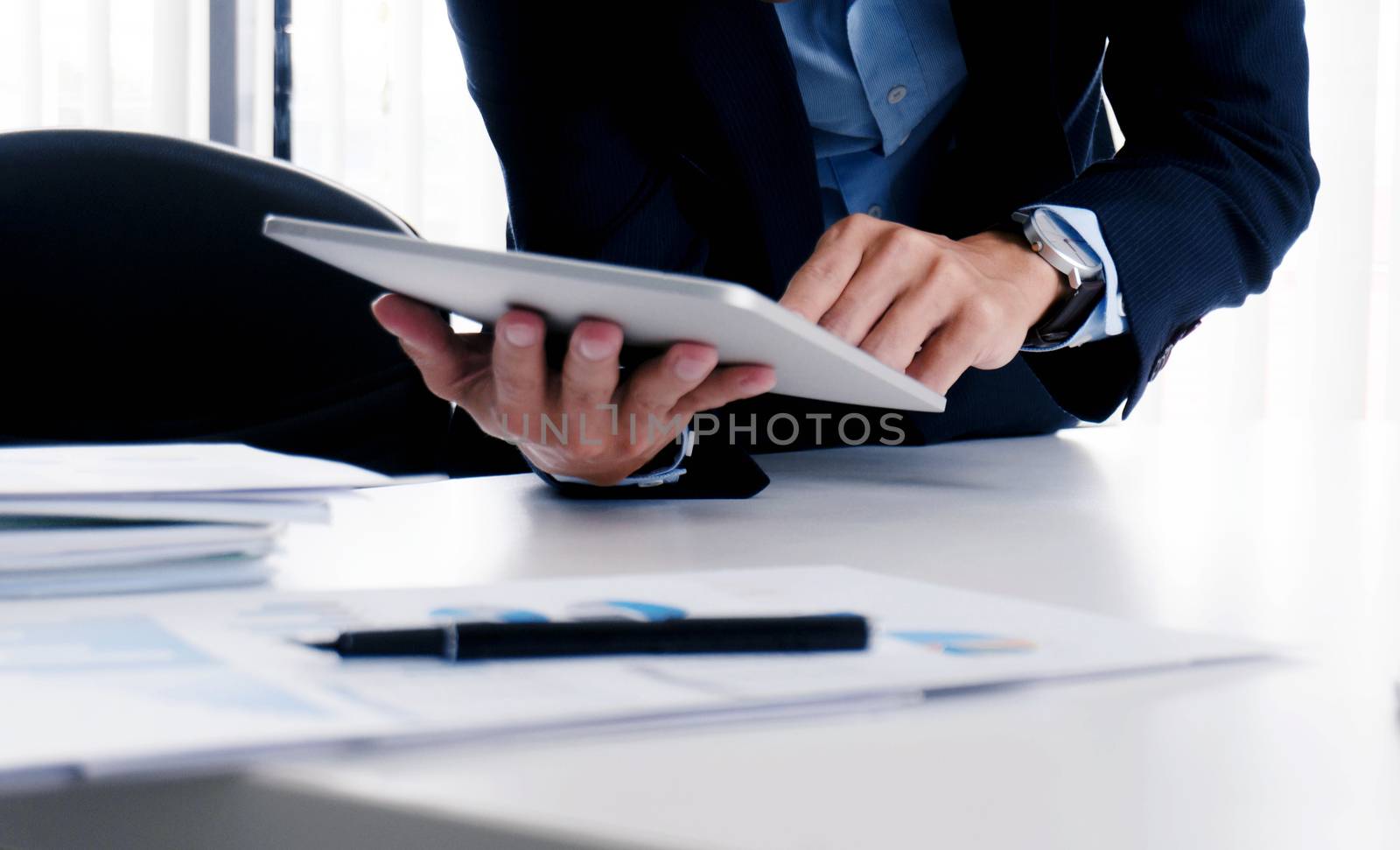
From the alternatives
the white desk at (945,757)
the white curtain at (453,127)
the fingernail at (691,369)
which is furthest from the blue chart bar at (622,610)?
the white curtain at (453,127)

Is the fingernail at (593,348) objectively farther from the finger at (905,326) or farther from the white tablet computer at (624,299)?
the finger at (905,326)

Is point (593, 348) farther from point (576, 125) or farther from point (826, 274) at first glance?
point (576, 125)

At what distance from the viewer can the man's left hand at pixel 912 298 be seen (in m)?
0.76

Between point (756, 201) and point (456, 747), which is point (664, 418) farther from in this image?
point (456, 747)

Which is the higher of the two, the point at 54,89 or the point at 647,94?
the point at 54,89

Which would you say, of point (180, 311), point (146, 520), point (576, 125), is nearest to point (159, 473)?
point (146, 520)

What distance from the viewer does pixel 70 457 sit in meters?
0.62

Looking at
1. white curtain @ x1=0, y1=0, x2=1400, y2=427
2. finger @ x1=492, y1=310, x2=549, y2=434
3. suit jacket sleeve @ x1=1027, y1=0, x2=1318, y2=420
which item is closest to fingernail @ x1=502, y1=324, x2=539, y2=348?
finger @ x1=492, y1=310, x2=549, y2=434

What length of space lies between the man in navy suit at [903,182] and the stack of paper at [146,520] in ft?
0.65

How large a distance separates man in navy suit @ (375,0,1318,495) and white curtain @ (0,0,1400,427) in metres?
1.26

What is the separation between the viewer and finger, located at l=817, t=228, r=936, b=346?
760 mm

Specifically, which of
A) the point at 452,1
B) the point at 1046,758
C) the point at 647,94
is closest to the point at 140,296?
the point at 452,1

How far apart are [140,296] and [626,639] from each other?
3.25 ft

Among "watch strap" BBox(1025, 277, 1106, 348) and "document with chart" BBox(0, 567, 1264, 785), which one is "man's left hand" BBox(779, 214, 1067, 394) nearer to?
"watch strap" BBox(1025, 277, 1106, 348)
